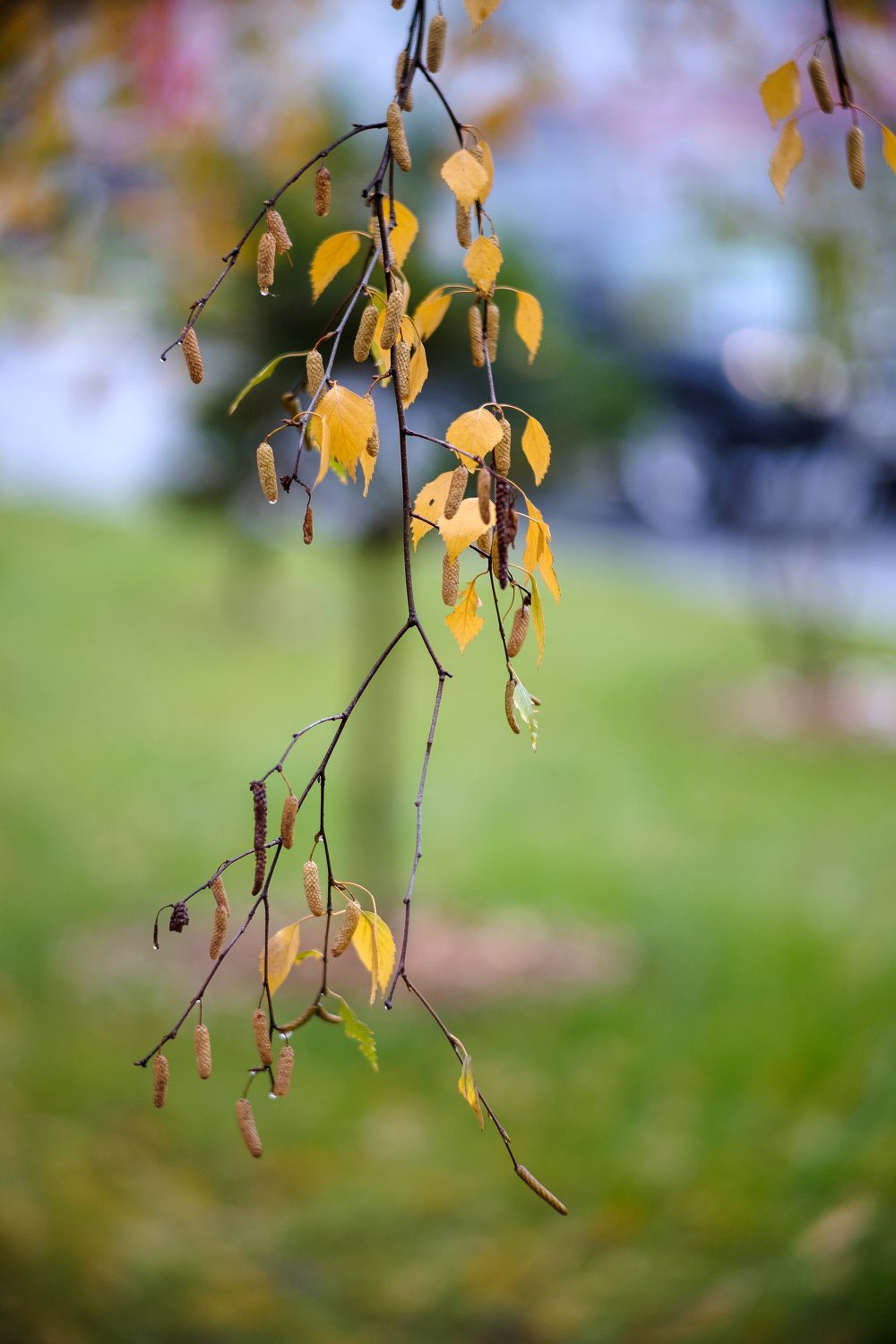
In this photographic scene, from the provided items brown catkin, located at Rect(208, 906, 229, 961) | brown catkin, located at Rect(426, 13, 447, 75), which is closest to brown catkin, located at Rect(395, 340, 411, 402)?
brown catkin, located at Rect(426, 13, 447, 75)

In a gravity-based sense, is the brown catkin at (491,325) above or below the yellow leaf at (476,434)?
above

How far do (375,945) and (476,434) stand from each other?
1.35ft

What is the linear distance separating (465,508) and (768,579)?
751cm

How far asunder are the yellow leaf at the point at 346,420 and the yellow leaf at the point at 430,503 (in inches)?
3.3

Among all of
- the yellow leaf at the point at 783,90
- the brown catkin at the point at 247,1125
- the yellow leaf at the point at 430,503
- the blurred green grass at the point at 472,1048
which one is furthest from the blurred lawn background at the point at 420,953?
the yellow leaf at the point at 783,90

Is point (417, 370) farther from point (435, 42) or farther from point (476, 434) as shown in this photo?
point (435, 42)

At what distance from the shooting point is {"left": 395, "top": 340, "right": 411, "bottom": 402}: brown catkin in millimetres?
982

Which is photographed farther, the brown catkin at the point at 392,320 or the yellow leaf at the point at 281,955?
the yellow leaf at the point at 281,955

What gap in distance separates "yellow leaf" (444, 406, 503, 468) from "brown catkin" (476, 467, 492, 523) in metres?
0.07

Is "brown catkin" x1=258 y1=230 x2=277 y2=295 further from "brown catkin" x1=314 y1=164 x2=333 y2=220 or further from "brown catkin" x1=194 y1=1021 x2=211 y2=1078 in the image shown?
"brown catkin" x1=194 y1=1021 x2=211 y2=1078

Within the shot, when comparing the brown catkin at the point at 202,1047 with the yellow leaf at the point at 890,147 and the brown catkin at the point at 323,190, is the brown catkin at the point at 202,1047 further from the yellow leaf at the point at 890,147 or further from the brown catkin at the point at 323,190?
the yellow leaf at the point at 890,147

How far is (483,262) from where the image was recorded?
0.99m

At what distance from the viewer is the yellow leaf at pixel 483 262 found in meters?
0.99

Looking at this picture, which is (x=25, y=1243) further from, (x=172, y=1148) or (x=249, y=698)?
(x=249, y=698)
